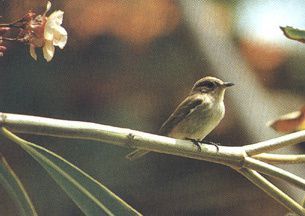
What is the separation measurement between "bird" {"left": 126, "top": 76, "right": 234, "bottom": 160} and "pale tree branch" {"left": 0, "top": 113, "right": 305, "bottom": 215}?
2.39 ft

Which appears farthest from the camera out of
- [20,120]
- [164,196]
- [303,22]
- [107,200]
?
[164,196]

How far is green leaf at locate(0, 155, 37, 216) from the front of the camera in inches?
31.3

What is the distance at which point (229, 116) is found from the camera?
2092mm

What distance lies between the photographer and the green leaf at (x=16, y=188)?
795mm

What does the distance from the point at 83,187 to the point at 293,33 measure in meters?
0.29

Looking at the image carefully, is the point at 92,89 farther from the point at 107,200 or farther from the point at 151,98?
the point at 107,200

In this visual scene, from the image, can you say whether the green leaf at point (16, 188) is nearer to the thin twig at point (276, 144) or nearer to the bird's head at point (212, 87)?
the thin twig at point (276, 144)

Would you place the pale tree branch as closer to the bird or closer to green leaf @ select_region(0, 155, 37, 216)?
green leaf @ select_region(0, 155, 37, 216)

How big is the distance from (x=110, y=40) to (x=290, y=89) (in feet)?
1.77

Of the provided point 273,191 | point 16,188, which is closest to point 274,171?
point 273,191

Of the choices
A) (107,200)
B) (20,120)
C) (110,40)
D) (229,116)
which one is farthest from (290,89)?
(20,120)

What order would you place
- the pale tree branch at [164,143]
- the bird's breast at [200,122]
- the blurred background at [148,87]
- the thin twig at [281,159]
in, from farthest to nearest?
the blurred background at [148,87], the bird's breast at [200,122], the thin twig at [281,159], the pale tree branch at [164,143]

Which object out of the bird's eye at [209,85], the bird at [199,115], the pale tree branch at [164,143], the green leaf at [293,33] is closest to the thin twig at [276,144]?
the pale tree branch at [164,143]

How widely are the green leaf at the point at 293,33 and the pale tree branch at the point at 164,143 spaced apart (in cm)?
11
